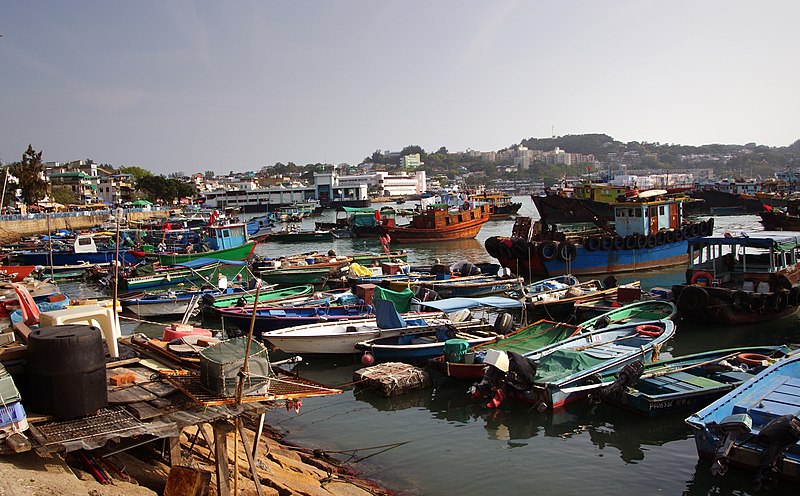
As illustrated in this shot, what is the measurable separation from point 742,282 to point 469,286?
344 inches

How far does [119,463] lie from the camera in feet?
22.1

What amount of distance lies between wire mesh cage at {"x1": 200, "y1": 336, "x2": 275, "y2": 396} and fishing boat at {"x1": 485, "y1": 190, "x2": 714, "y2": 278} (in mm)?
21501

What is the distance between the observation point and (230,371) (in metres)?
6.57

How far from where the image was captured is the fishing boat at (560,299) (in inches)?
748

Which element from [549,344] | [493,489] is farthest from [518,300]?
[493,489]

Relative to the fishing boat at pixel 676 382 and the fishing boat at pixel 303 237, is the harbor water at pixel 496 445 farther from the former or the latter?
the fishing boat at pixel 303 237

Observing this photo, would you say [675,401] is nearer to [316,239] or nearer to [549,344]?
[549,344]

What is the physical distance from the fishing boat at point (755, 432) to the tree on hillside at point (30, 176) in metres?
66.3

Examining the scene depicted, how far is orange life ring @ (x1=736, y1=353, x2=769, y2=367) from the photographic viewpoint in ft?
41.3

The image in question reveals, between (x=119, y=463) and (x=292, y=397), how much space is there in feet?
6.55

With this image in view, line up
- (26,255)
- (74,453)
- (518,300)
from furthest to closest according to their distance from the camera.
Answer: (26,255) → (518,300) → (74,453)

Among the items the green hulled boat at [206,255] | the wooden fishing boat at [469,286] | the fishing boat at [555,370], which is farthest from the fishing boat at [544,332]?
the green hulled boat at [206,255]

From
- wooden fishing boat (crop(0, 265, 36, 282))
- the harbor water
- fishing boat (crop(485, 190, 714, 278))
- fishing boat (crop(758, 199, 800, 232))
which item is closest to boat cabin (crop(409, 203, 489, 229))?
fishing boat (crop(485, 190, 714, 278))

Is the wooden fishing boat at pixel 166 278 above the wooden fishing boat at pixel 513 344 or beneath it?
above
